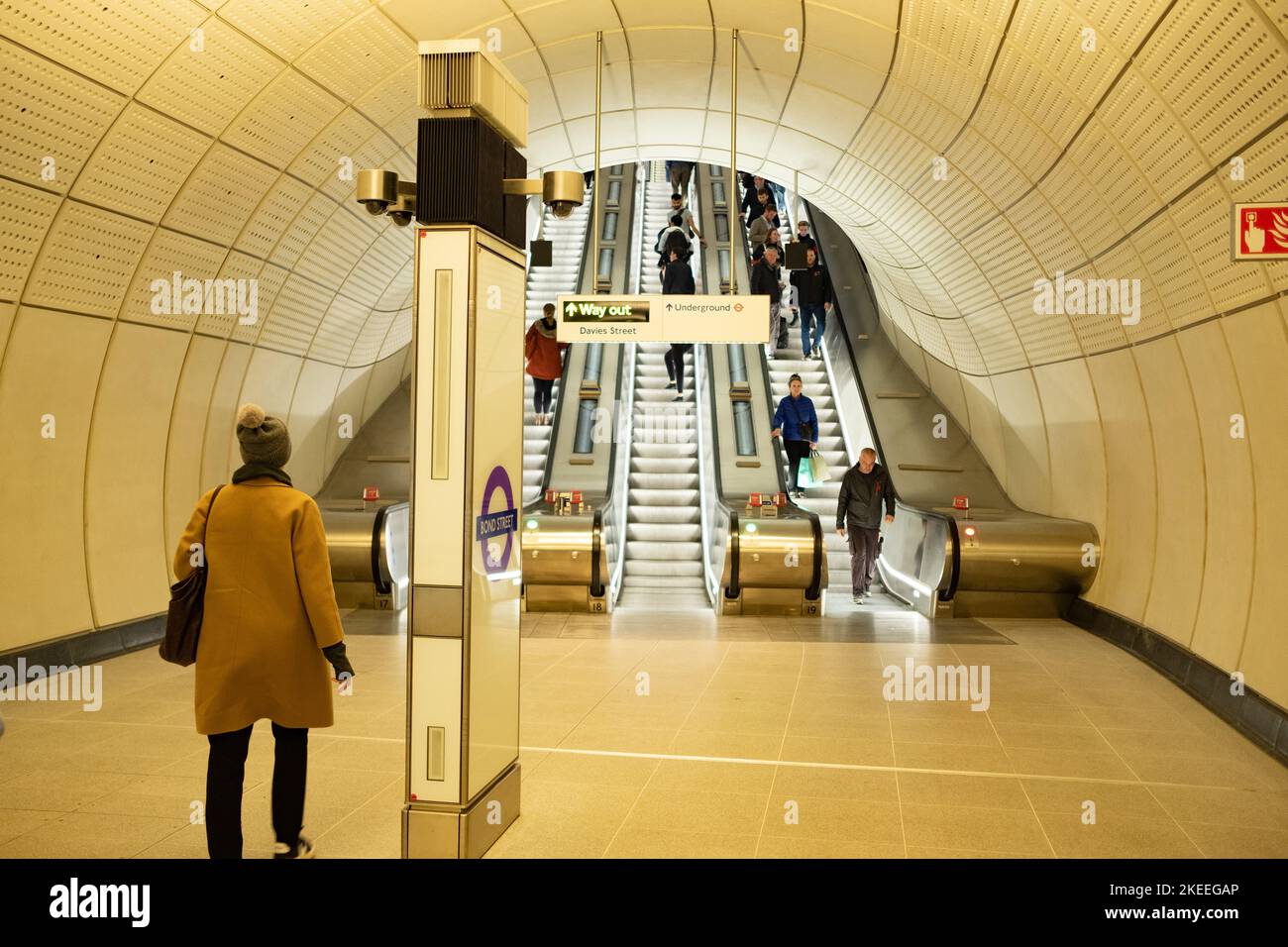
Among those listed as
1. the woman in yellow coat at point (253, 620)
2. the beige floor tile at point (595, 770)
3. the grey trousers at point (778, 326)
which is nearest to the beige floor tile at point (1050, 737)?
the beige floor tile at point (595, 770)

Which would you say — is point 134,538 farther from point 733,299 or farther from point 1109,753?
point 1109,753

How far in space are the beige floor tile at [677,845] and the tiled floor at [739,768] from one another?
0.5 inches

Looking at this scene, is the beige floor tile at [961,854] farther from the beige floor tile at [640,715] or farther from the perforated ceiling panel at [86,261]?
the perforated ceiling panel at [86,261]

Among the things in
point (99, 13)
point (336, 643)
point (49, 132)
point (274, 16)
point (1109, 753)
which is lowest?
point (1109, 753)

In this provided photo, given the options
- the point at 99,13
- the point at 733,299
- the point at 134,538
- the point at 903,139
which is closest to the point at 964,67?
the point at 903,139

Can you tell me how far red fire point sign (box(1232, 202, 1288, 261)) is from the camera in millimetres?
4125

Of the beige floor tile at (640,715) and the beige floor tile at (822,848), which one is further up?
the beige floor tile at (640,715)

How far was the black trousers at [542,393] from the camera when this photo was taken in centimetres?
1317

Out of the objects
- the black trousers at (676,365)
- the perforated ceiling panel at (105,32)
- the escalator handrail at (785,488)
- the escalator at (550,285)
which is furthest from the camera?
the black trousers at (676,365)

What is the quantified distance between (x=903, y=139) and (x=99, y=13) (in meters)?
6.42

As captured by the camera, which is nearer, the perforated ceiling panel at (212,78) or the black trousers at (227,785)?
the black trousers at (227,785)

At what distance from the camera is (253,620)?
3.28 meters

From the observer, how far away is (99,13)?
498 centimetres

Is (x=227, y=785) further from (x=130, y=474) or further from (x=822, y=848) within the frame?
(x=130, y=474)
